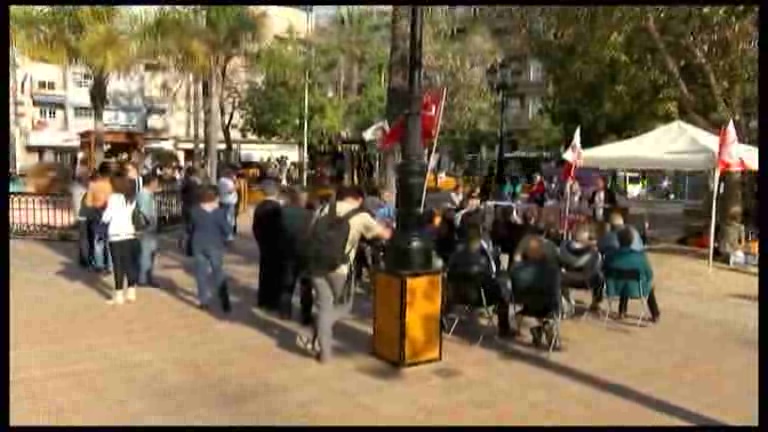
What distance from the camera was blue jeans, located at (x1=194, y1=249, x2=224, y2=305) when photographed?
25.4ft

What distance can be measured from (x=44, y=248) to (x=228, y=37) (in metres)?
11.9

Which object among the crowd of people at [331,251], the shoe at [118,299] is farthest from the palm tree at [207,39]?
the shoe at [118,299]

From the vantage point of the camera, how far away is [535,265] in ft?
21.5

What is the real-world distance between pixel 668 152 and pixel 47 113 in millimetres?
51332

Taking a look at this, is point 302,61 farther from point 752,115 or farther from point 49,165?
point 752,115

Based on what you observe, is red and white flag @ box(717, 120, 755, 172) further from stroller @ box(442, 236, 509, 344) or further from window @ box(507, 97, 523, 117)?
window @ box(507, 97, 523, 117)

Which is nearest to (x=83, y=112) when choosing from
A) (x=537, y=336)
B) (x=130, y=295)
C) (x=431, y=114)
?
(x=130, y=295)

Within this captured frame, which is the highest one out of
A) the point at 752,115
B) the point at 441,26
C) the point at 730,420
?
the point at 441,26

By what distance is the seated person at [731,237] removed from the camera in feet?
40.7

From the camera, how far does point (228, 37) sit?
22.2 metres

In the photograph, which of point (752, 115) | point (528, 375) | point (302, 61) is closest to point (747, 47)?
point (752, 115)

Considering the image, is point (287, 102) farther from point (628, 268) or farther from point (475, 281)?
point (475, 281)

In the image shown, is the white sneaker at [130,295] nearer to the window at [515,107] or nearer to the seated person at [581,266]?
the seated person at [581,266]

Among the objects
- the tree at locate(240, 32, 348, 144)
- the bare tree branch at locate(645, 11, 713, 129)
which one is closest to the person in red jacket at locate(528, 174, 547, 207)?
the bare tree branch at locate(645, 11, 713, 129)
